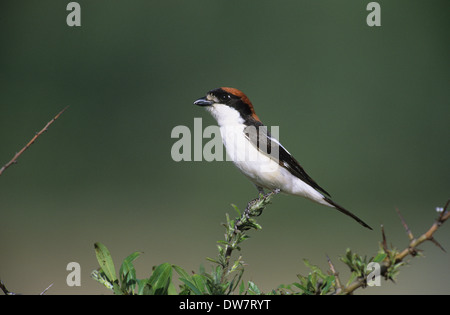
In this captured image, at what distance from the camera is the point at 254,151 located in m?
2.67

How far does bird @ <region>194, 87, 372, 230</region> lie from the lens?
2.64m

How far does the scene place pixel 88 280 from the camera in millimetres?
4121

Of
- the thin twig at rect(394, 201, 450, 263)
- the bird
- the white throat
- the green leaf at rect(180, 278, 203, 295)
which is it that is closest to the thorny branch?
the thin twig at rect(394, 201, 450, 263)

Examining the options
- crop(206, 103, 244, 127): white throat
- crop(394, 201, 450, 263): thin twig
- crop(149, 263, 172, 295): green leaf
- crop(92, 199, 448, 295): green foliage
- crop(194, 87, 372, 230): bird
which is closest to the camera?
crop(394, 201, 450, 263): thin twig

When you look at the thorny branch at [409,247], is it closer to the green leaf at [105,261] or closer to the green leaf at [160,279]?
the green leaf at [160,279]

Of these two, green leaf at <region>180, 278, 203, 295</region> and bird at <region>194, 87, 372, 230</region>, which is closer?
green leaf at <region>180, 278, 203, 295</region>

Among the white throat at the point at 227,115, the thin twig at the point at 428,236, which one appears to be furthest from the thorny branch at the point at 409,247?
the white throat at the point at 227,115

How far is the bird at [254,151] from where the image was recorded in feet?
8.66

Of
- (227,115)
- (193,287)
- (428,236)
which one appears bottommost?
(193,287)

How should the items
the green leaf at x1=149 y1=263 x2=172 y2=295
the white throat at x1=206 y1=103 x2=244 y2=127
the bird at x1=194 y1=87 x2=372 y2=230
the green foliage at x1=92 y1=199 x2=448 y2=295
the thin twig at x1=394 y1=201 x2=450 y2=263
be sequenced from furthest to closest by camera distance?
1. the white throat at x1=206 y1=103 x2=244 y2=127
2. the bird at x1=194 y1=87 x2=372 y2=230
3. the green leaf at x1=149 y1=263 x2=172 y2=295
4. the green foliage at x1=92 y1=199 x2=448 y2=295
5. the thin twig at x1=394 y1=201 x2=450 y2=263

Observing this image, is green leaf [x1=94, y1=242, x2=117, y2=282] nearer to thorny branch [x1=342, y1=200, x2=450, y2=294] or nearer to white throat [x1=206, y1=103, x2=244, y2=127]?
thorny branch [x1=342, y1=200, x2=450, y2=294]

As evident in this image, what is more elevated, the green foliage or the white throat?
the white throat

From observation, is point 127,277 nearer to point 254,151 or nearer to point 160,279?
point 160,279

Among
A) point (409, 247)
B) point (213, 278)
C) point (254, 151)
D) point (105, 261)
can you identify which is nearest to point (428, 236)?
point (409, 247)
